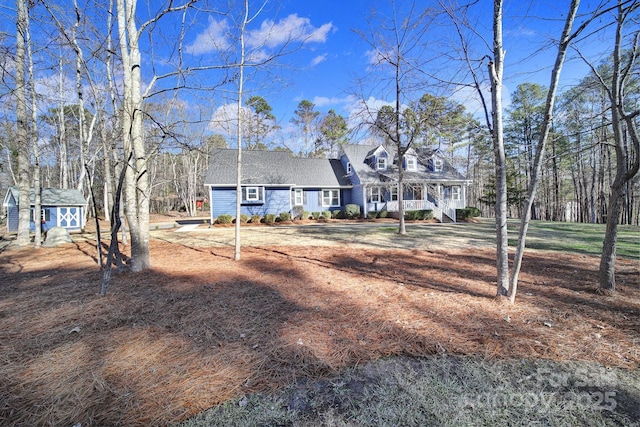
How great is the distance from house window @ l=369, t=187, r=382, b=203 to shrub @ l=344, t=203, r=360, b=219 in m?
1.39

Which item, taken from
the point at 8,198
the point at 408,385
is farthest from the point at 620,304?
the point at 8,198

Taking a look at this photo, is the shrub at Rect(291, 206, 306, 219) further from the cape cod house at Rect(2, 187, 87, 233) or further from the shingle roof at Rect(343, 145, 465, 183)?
the cape cod house at Rect(2, 187, 87, 233)

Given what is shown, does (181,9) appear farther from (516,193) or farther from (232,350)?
(516,193)

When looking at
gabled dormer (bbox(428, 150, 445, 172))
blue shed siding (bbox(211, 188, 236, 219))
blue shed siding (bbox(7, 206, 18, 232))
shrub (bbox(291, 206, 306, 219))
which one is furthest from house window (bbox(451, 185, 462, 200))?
blue shed siding (bbox(7, 206, 18, 232))

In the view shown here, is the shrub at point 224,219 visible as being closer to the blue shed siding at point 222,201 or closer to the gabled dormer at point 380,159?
the blue shed siding at point 222,201

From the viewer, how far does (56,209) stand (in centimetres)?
1658

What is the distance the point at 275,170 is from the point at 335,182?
4925 mm

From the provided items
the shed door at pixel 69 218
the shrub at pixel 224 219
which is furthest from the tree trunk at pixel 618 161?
the shed door at pixel 69 218

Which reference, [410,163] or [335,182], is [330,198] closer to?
[335,182]

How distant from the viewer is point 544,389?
6.70 feet

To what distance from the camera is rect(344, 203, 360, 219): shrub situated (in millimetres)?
19953

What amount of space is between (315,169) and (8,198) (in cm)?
2119

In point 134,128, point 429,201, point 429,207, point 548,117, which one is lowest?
point 429,207

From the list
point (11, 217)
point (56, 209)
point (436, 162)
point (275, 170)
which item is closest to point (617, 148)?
point (275, 170)
